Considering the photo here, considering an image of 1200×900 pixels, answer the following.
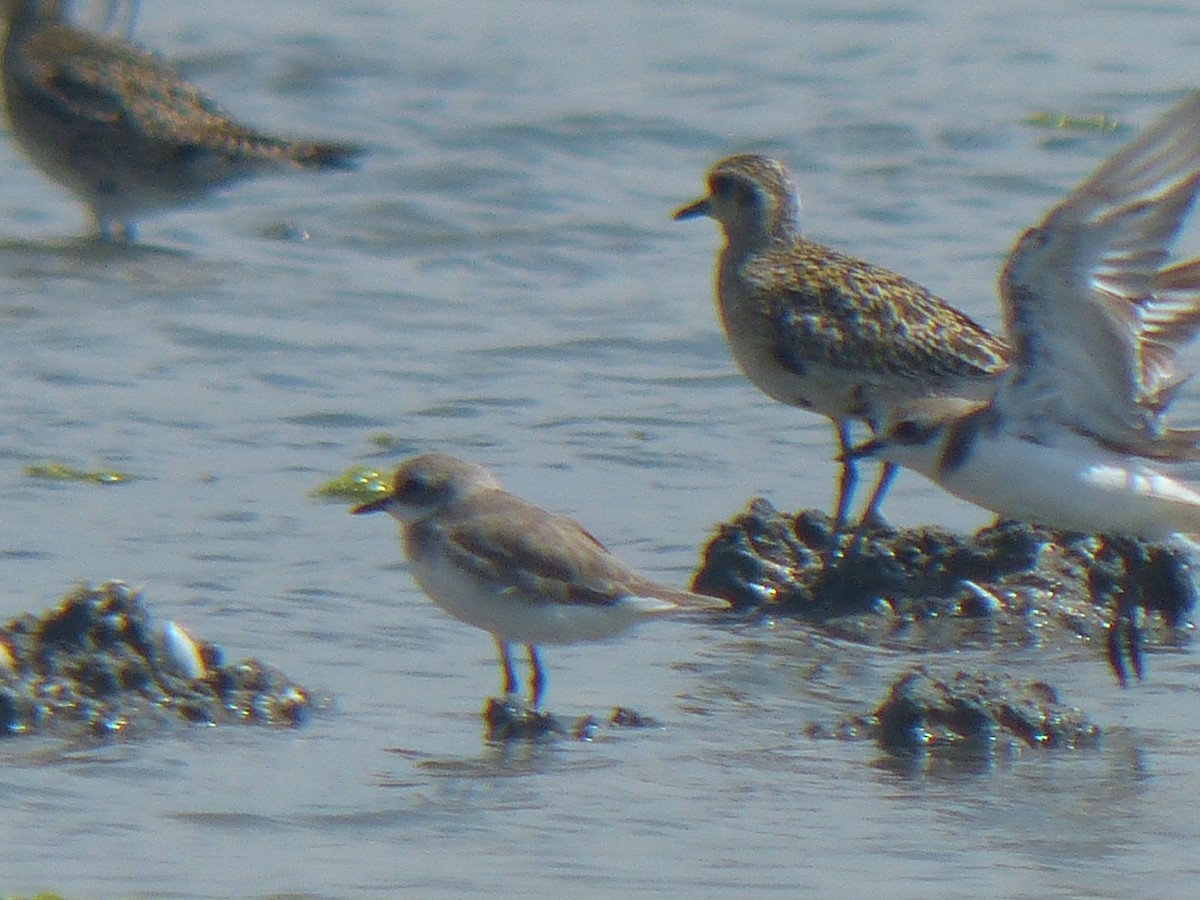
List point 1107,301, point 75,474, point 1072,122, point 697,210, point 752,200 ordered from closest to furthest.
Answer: point 1107,301, point 75,474, point 752,200, point 697,210, point 1072,122

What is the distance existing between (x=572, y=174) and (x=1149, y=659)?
24.6 ft

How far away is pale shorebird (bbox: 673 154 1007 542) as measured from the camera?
7.60 meters

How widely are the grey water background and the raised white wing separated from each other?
0.74 metres

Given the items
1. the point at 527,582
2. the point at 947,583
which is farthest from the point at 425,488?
the point at 947,583

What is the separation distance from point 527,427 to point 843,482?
1.78 metres

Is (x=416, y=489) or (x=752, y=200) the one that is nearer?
(x=416, y=489)

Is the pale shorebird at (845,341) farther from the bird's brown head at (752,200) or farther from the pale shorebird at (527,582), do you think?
the pale shorebird at (527,582)

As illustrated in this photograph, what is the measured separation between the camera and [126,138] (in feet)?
40.8

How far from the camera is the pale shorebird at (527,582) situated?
19.8 ft

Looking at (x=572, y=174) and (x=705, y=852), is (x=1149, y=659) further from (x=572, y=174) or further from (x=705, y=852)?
(x=572, y=174)

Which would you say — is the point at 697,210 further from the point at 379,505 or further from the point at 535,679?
the point at 535,679

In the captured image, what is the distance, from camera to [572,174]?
44.9 ft

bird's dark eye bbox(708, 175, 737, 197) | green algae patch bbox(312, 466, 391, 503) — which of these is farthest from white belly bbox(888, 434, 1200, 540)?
green algae patch bbox(312, 466, 391, 503)

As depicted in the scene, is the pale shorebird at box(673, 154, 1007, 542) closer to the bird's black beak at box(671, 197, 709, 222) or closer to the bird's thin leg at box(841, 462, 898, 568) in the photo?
the bird's thin leg at box(841, 462, 898, 568)
